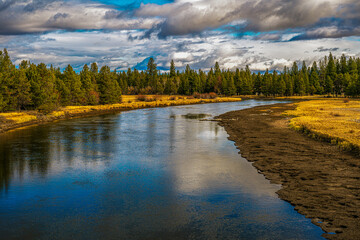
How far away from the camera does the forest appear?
5684 cm

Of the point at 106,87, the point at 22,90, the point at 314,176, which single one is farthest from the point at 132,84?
the point at 314,176

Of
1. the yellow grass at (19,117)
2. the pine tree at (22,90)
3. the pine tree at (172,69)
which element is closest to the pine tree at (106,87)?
the pine tree at (22,90)

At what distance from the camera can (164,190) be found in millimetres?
16938

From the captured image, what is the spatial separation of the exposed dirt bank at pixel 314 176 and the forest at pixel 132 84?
4174 cm

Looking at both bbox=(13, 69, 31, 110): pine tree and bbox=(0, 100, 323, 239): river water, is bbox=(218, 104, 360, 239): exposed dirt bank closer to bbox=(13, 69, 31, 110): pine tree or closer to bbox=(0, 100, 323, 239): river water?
bbox=(0, 100, 323, 239): river water

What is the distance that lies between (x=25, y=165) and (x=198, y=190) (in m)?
13.5

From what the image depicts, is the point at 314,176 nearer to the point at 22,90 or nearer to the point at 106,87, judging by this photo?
→ the point at 22,90

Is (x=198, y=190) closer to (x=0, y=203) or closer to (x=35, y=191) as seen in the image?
(x=35, y=191)

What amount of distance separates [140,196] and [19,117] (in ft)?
142

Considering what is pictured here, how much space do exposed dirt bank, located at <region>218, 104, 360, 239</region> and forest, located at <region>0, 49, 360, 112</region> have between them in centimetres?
4174

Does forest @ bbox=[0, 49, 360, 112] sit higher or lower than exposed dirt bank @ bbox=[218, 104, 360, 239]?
higher

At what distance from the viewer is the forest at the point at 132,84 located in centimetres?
5684

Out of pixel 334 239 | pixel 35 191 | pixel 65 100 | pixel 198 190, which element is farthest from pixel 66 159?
pixel 65 100

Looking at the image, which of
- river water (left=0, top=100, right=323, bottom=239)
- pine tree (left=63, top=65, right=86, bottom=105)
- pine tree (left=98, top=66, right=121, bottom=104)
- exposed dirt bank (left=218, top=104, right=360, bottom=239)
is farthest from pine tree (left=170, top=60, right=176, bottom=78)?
river water (left=0, top=100, right=323, bottom=239)
